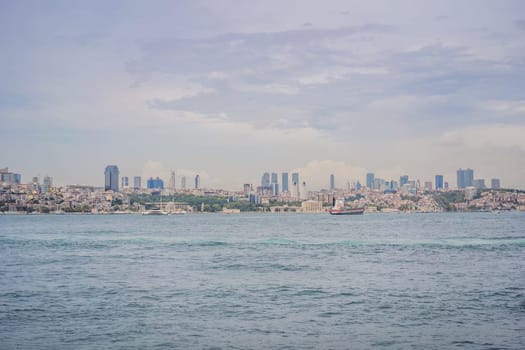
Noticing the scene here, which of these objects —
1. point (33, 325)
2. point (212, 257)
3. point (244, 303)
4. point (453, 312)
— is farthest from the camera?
point (212, 257)

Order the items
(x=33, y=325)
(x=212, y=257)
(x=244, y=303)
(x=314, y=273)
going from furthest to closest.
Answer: (x=212, y=257) → (x=314, y=273) → (x=244, y=303) → (x=33, y=325)

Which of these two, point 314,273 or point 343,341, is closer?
point 343,341

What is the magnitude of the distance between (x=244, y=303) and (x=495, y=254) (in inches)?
857

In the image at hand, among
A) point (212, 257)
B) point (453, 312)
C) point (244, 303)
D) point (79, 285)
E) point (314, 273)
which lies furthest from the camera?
point (212, 257)

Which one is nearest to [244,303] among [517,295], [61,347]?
[61,347]

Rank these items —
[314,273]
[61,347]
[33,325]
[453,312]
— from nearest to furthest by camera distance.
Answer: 1. [61,347]
2. [33,325]
3. [453,312]
4. [314,273]

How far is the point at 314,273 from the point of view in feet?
84.1

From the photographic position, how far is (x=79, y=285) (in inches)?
876

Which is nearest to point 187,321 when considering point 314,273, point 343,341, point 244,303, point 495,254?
point 244,303

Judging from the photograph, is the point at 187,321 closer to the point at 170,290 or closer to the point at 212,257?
the point at 170,290

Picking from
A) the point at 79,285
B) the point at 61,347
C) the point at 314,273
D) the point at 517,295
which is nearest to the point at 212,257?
the point at 314,273

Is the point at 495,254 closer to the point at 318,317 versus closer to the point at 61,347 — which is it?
the point at 318,317

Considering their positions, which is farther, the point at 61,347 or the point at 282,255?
the point at 282,255

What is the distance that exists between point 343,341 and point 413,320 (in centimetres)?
304
